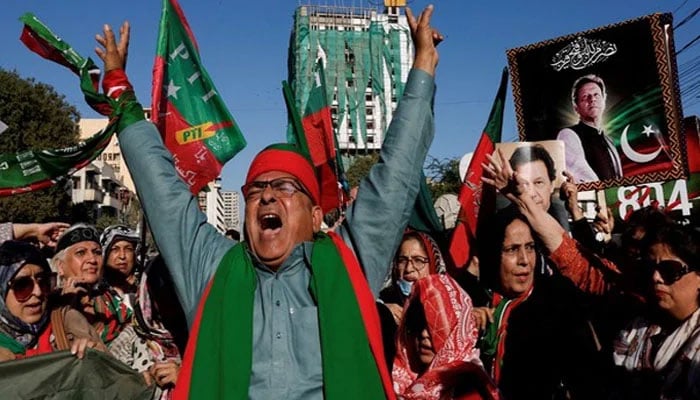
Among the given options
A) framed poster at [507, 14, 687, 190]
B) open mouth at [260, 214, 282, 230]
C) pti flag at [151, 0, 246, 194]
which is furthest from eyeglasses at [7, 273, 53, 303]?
framed poster at [507, 14, 687, 190]

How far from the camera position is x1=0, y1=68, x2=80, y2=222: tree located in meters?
24.3

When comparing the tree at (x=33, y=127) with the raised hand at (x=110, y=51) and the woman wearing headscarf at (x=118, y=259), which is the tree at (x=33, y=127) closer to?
the woman wearing headscarf at (x=118, y=259)

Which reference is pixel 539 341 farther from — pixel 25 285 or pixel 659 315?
pixel 25 285

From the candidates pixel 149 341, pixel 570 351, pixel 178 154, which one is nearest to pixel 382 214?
pixel 149 341

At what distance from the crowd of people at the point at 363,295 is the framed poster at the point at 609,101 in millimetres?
1800

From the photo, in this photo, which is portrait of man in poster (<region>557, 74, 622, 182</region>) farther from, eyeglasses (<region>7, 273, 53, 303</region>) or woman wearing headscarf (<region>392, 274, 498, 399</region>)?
eyeglasses (<region>7, 273, 53, 303</region>)

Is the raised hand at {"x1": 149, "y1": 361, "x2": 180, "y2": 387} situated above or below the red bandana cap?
below

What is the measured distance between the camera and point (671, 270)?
2656mm

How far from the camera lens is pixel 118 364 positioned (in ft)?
10.4

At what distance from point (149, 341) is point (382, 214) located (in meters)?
1.64

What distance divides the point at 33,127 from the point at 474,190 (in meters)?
24.2

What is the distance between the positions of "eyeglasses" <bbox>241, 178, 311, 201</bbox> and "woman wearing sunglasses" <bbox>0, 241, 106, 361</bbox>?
137 cm

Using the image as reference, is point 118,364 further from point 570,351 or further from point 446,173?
point 446,173

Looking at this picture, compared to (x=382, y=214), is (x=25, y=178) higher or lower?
higher
